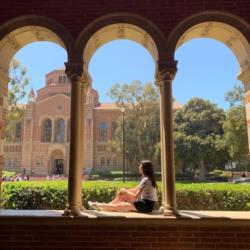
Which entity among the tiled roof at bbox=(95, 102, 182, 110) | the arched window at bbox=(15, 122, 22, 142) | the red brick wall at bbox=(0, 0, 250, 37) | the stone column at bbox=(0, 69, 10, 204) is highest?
the tiled roof at bbox=(95, 102, 182, 110)

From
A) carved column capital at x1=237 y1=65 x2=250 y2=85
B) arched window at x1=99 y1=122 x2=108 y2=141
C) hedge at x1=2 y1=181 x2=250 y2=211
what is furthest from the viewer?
arched window at x1=99 y1=122 x2=108 y2=141

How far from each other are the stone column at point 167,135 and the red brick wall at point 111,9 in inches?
32.8

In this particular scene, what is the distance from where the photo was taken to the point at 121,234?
521cm

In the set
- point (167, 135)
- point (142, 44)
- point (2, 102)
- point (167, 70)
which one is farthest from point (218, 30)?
point (2, 102)

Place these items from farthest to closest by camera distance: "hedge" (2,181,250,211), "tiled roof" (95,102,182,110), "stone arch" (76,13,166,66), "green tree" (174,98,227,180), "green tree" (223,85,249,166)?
"tiled roof" (95,102,182,110), "green tree" (174,98,227,180), "green tree" (223,85,249,166), "hedge" (2,181,250,211), "stone arch" (76,13,166,66)

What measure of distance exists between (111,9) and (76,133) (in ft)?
8.40

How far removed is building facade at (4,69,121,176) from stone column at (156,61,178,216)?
47809 millimetres

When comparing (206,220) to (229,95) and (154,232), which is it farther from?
(229,95)

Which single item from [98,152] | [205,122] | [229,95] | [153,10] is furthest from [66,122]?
[153,10]

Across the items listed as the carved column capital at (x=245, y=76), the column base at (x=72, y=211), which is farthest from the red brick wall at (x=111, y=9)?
the column base at (x=72, y=211)

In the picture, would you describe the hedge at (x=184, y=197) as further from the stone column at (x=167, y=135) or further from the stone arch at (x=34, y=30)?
the stone arch at (x=34, y=30)

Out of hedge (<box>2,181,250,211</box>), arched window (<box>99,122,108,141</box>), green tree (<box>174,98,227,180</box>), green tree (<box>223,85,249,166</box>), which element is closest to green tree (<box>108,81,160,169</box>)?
green tree (<box>174,98,227,180</box>)

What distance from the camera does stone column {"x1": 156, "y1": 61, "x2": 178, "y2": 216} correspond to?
5.58m

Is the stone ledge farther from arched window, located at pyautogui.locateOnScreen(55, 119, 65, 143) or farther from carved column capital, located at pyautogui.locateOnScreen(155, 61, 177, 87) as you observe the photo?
arched window, located at pyautogui.locateOnScreen(55, 119, 65, 143)
